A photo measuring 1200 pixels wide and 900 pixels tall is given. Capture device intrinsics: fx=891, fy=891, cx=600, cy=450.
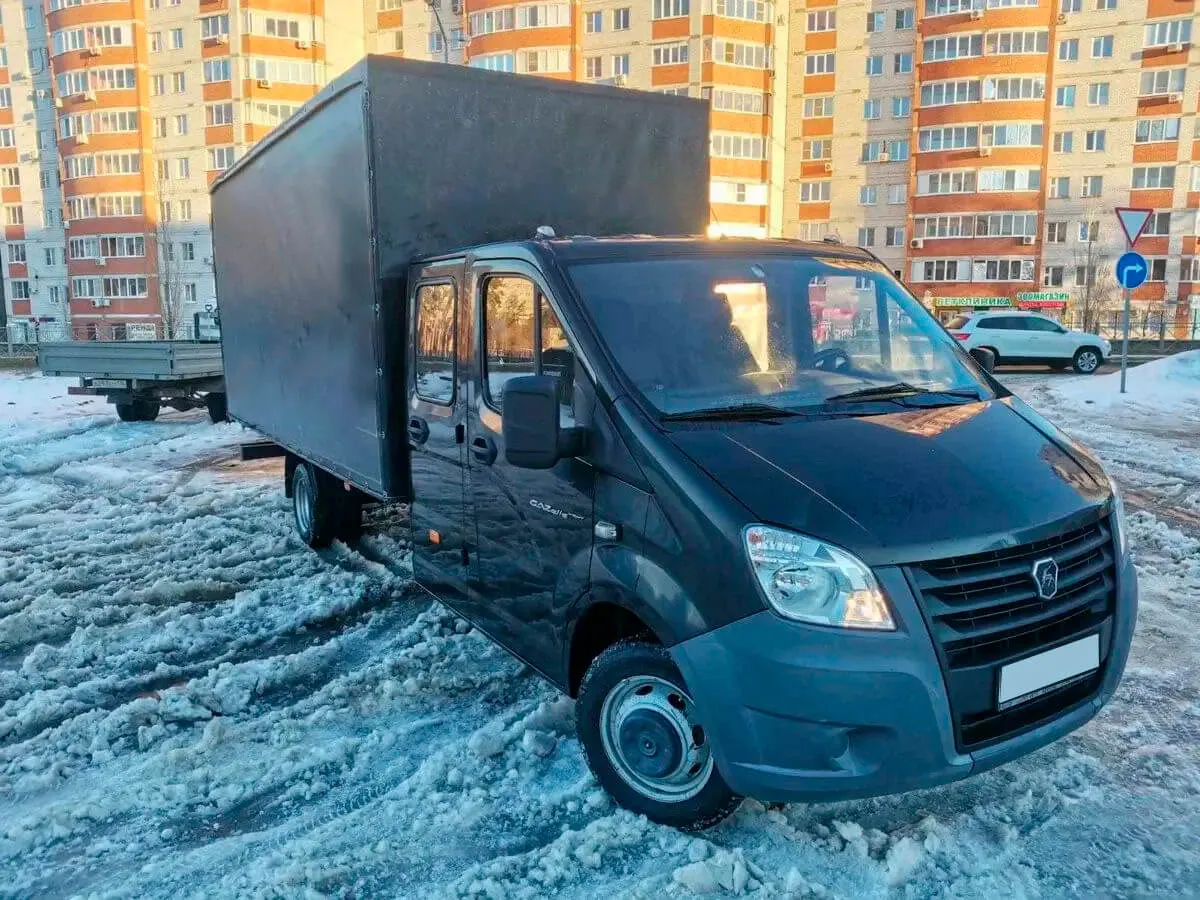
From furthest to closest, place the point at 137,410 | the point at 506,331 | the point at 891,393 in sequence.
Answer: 1. the point at 137,410
2. the point at 506,331
3. the point at 891,393

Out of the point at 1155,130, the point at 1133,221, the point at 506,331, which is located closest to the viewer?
the point at 506,331

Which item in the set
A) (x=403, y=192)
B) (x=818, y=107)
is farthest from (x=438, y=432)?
(x=818, y=107)

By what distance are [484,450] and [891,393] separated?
1800mm

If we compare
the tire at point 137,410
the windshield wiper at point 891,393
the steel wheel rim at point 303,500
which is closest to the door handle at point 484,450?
the windshield wiper at point 891,393

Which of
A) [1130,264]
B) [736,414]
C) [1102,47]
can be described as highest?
[1102,47]

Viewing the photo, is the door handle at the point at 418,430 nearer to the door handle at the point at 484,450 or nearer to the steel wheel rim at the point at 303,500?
the door handle at the point at 484,450

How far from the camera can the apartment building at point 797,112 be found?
51.3 m

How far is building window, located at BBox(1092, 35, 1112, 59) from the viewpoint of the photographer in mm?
52062

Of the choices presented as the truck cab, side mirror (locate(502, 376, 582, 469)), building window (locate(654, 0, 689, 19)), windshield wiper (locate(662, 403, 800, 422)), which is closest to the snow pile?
the truck cab

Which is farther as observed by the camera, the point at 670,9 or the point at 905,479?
the point at 670,9

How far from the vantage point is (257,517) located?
27.8 ft

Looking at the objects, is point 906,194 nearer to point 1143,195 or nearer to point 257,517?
point 1143,195

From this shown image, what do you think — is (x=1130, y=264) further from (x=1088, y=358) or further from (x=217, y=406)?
(x=217, y=406)

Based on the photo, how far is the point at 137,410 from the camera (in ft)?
50.8
